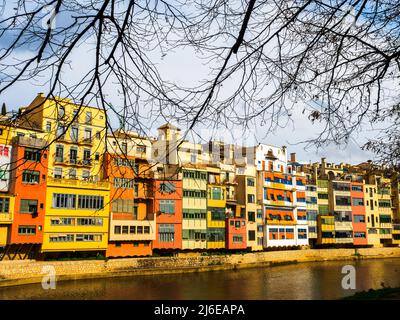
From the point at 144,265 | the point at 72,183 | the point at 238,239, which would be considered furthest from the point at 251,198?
the point at 72,183

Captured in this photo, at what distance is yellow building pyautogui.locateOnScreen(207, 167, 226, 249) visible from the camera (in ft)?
123

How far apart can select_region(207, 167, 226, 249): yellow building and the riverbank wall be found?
1.50 m

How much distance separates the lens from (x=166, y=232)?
34719 millimetres

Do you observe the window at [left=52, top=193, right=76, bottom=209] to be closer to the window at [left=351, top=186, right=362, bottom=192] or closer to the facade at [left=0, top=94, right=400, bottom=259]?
the facade at [left=0, top=94, right=400, bottom=259]

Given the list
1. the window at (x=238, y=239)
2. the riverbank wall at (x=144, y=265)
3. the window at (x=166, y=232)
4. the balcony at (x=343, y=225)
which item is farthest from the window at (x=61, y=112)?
the balcony at (x=343, y=225)

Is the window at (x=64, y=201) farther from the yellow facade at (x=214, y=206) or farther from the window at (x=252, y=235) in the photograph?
the window at (x=252, y=235)

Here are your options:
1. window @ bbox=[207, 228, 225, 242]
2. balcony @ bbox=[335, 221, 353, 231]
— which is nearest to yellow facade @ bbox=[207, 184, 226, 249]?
window @ bbox=[207, 228, 225, 242]

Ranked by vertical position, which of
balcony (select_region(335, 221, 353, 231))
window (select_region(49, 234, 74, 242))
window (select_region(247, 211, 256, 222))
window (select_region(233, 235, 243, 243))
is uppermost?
window (select_region(247, 211, 256, 222))

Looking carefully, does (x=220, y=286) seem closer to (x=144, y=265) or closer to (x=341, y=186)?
(x=144, y=265)

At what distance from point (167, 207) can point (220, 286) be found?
9044 millimetres

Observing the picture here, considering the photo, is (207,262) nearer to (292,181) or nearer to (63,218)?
(63,218)

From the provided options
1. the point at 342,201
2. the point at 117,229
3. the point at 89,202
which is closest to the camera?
the point at 89,202

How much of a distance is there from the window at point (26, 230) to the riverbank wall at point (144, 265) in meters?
1.77

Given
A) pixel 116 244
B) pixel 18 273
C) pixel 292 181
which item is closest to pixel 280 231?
pixel 292 181
